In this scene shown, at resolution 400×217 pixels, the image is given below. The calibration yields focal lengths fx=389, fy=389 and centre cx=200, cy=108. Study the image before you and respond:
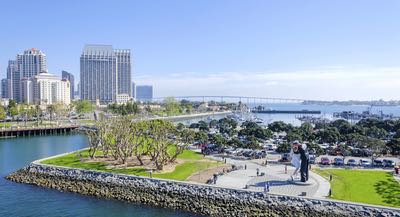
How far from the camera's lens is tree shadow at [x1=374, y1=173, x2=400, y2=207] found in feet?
92.9

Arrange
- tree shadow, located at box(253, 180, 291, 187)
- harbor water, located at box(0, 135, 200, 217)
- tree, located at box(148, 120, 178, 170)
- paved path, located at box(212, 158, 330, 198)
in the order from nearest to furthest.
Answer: harbor water, located at box(0, 135, 200, 217) → paved path, located at box(212, 158, 330, 198) → tree shadow, located at box(253, 180, 291, 187) → tree, located at box(148, 120, 178, 170)

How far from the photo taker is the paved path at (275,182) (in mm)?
31391

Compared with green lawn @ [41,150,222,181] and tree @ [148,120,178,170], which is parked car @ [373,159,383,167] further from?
tree @ [148,120,178,170]

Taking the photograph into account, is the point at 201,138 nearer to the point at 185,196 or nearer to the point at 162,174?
the point at 162,174

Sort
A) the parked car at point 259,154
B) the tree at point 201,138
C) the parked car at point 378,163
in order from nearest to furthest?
the parked car at point 378,163 < the parked car at point 259,154 < the tree at point 201,138

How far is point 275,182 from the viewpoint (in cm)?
3441

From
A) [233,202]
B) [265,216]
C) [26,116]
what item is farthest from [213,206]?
[26,116]

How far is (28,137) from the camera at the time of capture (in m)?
84.2

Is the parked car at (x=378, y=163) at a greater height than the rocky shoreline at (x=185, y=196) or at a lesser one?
greater

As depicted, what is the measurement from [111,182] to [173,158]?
802 cm

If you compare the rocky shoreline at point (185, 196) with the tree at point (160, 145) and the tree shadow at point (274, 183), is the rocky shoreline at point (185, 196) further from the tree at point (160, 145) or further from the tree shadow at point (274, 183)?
the tree at point (160, 145)

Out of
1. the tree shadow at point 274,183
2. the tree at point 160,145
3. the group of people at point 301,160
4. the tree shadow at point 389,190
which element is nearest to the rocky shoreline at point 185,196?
the tree shadow at point 389,190

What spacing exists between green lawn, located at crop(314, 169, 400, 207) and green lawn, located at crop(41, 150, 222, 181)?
12346 millimetres

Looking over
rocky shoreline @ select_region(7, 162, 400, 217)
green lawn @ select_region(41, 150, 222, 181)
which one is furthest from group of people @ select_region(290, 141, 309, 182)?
green lawn @ select_region(41, 150, 222, 181)
